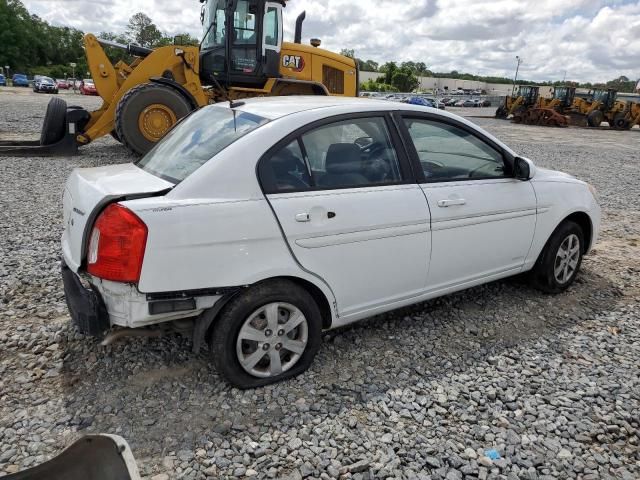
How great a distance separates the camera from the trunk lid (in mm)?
2650

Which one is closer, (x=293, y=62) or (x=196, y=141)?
(x=196, y=141)

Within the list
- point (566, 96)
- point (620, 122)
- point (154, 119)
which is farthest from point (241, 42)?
point (620, 122)

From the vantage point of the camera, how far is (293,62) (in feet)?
37.1

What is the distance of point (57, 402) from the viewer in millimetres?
2787

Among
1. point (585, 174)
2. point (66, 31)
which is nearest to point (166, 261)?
point (585, 174)

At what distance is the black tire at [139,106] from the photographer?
975 cm

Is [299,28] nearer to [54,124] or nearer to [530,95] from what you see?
[54,124]

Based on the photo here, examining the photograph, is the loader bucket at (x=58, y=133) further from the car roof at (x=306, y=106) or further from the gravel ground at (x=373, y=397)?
the car roof at (x=306, y=106)

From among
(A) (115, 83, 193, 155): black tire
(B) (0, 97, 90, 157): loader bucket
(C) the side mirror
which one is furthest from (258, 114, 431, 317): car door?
(B) (0, 97, 90, 157): loader bucket

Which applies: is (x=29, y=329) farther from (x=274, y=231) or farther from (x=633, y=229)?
(x=633, y=229)

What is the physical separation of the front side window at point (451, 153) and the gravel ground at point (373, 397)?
1141 mm

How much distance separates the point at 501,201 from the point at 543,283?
1092 millimetres

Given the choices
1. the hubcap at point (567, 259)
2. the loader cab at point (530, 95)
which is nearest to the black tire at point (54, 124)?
the hubcap at point (567, 259)

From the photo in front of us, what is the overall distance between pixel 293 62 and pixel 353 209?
917cm
